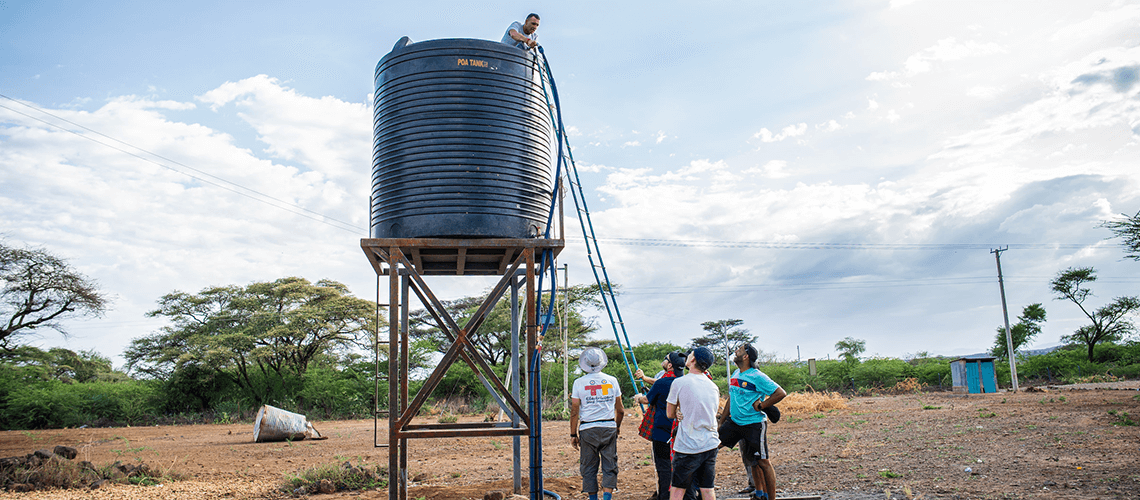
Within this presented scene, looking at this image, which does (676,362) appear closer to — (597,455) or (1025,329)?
(597,455)

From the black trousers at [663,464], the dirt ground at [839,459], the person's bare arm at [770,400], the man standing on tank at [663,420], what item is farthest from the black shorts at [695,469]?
the dirt ground at [839,459]

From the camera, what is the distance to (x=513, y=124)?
820 cm

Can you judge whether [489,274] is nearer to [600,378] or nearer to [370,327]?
[600,378]

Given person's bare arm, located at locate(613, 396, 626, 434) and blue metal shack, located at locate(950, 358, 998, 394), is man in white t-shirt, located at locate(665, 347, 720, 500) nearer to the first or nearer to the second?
person's bare arm, located at locate(613, 396, 626, 434)

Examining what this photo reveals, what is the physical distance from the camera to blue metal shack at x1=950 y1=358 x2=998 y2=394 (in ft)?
99.2

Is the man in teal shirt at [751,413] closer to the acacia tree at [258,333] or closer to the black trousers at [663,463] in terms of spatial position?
the black trousers at [663,463]

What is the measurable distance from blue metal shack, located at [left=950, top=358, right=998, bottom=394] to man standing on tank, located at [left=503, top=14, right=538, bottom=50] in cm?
2957

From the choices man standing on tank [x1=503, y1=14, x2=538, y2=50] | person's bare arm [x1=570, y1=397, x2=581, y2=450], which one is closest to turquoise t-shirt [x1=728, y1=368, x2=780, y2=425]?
person's bare arm [x1=570, y1=397, x2=581, y2=450]

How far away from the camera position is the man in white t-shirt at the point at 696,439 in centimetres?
564

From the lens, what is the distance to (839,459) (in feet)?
35.9

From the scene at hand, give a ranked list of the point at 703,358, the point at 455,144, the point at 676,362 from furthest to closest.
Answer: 1. the point at 455,144
2. the point at 676,362
3. the point at 703,358

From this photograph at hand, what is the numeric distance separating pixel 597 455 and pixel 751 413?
5.45ft

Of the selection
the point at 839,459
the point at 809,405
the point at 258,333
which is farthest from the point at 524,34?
the point at 258,333

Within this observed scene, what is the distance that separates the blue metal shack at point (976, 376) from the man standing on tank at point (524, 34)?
29.6 m
